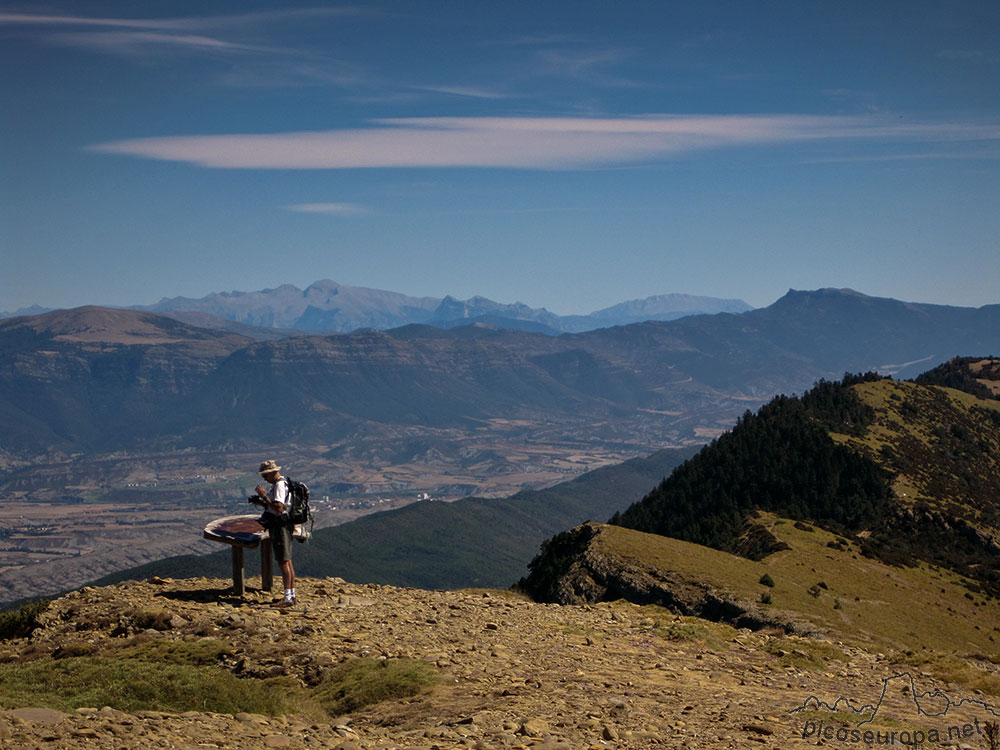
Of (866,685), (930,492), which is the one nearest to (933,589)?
(930,492)

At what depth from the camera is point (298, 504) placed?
24422 millimetres

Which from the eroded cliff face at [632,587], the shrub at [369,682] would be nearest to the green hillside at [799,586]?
the eroded cliff face at [632,587]

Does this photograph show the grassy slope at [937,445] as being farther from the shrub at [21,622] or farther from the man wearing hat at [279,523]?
the shrub at [21,622]

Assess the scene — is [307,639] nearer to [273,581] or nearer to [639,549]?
[273,581]

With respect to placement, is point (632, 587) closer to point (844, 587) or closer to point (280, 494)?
point (280, 494)

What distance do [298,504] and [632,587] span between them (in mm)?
21893

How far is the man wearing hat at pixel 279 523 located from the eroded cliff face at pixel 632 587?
17.1m

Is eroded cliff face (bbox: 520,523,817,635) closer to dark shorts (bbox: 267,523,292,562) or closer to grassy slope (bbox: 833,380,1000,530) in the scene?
dark shorts (bbox: 267,523,292,562)

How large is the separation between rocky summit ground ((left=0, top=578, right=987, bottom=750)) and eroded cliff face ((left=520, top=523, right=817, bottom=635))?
33.7ft

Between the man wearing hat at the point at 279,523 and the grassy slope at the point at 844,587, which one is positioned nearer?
the man wearing hat at the point at 279,523

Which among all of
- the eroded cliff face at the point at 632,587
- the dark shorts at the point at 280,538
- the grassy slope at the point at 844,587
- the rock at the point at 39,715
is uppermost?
the dark shorts at the point at 280,538

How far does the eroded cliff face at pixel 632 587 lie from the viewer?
39.7 metres

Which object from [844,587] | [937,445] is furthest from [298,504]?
[937,445]

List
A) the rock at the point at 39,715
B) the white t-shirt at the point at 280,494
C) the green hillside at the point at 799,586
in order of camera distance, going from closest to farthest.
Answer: the rock at the point at 39,715 < the white t-shirt at the point at 280,494 < the green hillside at the point at 799,586
